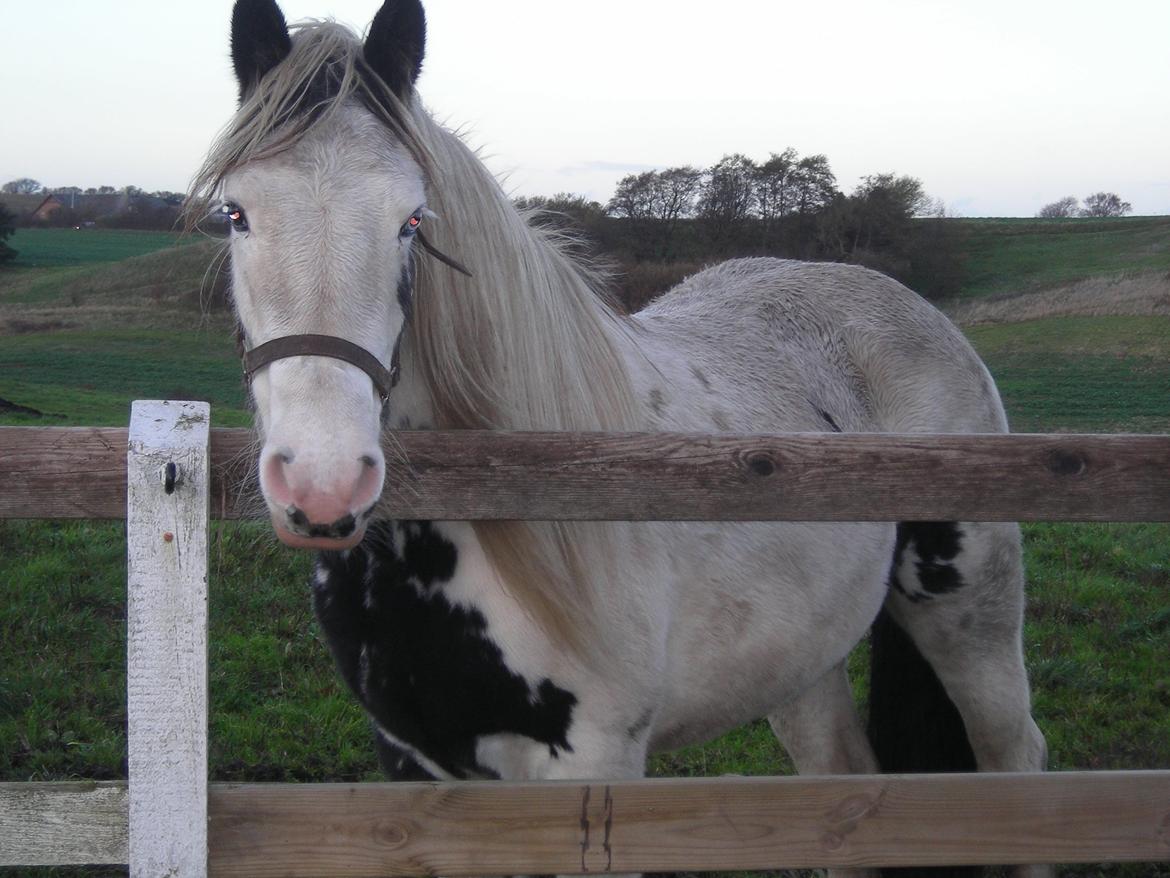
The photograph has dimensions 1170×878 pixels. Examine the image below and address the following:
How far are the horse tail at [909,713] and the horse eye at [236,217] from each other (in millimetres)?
2850

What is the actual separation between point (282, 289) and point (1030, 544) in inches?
273

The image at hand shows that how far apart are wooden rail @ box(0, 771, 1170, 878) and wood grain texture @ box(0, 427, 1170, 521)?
553mm

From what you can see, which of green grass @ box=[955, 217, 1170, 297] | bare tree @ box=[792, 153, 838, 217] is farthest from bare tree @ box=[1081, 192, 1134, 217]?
bare tree @ box=[792, 153, 838, 217]

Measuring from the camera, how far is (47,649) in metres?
5.09

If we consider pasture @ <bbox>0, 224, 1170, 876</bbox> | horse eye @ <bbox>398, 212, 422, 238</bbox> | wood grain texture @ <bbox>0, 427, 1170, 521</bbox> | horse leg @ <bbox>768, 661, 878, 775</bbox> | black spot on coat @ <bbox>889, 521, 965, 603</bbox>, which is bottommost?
pasture @ <bbox>0, 224, 1170, 876</bbox>

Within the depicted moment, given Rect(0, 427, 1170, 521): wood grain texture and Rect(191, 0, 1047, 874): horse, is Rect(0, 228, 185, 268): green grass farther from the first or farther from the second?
Rect(0, 427, 1170, 521): wood grain texture

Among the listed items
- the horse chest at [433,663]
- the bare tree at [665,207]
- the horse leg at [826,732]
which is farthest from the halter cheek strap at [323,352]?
the bare tree at [665,207]

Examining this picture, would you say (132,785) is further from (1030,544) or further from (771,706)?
(1030,544)

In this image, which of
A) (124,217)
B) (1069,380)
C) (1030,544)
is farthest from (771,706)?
(1069,380)

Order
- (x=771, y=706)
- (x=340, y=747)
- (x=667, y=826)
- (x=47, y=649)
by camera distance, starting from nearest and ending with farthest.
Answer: (x=667, y=826) < (x=771, y=706) < (x=340, y=747) < (x=47, y=649)

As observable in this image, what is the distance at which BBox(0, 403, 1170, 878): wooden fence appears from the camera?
1.86 metres

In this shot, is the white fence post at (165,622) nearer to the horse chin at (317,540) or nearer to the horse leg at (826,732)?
the horse chin at (317,540)

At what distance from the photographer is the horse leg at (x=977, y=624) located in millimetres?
3611

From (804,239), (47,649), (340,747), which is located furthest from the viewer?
(804,239)
